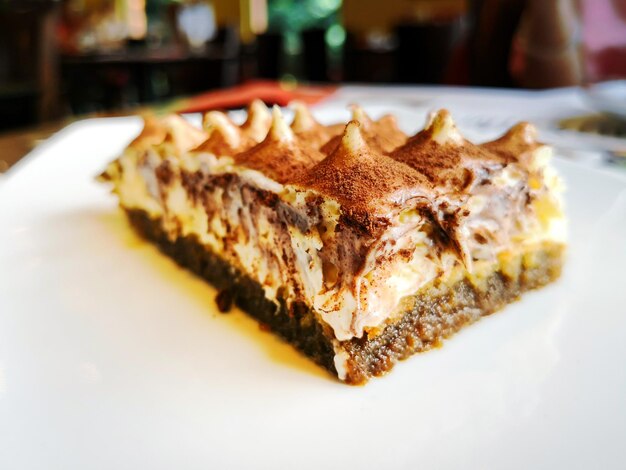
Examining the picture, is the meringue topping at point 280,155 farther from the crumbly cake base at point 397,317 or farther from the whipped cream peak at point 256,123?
the crumbly cake base at point 397,317

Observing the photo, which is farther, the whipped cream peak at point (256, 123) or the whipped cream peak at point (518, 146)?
the whipped cream peak at point (256, 123)

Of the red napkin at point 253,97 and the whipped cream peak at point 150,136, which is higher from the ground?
the whipped cream peak at point 150,136

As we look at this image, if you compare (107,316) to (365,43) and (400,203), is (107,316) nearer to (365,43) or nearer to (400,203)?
(400,203)

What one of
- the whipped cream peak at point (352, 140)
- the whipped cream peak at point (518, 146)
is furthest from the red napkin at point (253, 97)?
the whipped cream peak at point (352, 140)

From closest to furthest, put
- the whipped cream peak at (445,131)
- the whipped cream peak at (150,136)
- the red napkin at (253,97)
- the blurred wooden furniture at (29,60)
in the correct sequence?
the whipped cream peak at (445,131) < the whipped cream peak at (150,136) < the red napkin at (253,97) < the blurred wooden furniture at (29,60)

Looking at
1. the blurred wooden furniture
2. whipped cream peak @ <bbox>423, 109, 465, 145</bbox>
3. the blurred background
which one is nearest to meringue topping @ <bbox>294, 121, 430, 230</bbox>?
whipped cream peak @ <bbox>423, 109, 465, 145</bbox>

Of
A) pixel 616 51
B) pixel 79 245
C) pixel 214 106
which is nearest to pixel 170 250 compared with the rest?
pixel 79 245

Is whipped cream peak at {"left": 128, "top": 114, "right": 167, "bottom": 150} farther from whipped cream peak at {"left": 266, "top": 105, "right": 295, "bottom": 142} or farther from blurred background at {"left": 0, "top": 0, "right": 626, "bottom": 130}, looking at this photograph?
blurred background at {"left": 0, "top": 0, "right": 626, "bottom": 130}
